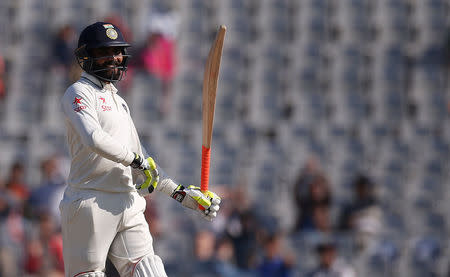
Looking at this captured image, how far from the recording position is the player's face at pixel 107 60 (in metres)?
4.55

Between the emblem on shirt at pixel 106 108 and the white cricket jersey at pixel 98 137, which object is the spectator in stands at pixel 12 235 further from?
the emblem on shirt at pixel 106 108

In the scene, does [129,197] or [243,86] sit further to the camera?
[243,86]

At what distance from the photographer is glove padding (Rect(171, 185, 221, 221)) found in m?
4.71

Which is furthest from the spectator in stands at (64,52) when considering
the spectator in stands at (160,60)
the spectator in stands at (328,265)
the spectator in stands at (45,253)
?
the spectator in stands at (328,265)

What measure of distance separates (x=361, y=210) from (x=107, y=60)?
578cm

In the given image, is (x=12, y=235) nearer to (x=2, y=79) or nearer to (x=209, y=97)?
(x=2, y=79)

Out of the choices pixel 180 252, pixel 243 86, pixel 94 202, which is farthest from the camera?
pixel 243 86

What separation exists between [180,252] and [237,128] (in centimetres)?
234

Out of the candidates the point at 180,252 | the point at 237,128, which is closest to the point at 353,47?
the point at 237,128

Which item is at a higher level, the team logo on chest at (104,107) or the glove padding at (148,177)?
the team logo on chest at (104,107)

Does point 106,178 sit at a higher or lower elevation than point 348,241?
higher

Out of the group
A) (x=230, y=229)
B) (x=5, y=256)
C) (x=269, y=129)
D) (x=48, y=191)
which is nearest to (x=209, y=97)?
(x=230, y=229)

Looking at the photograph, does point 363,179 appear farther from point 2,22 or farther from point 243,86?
point 2,22

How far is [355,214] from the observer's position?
976 centimetres
